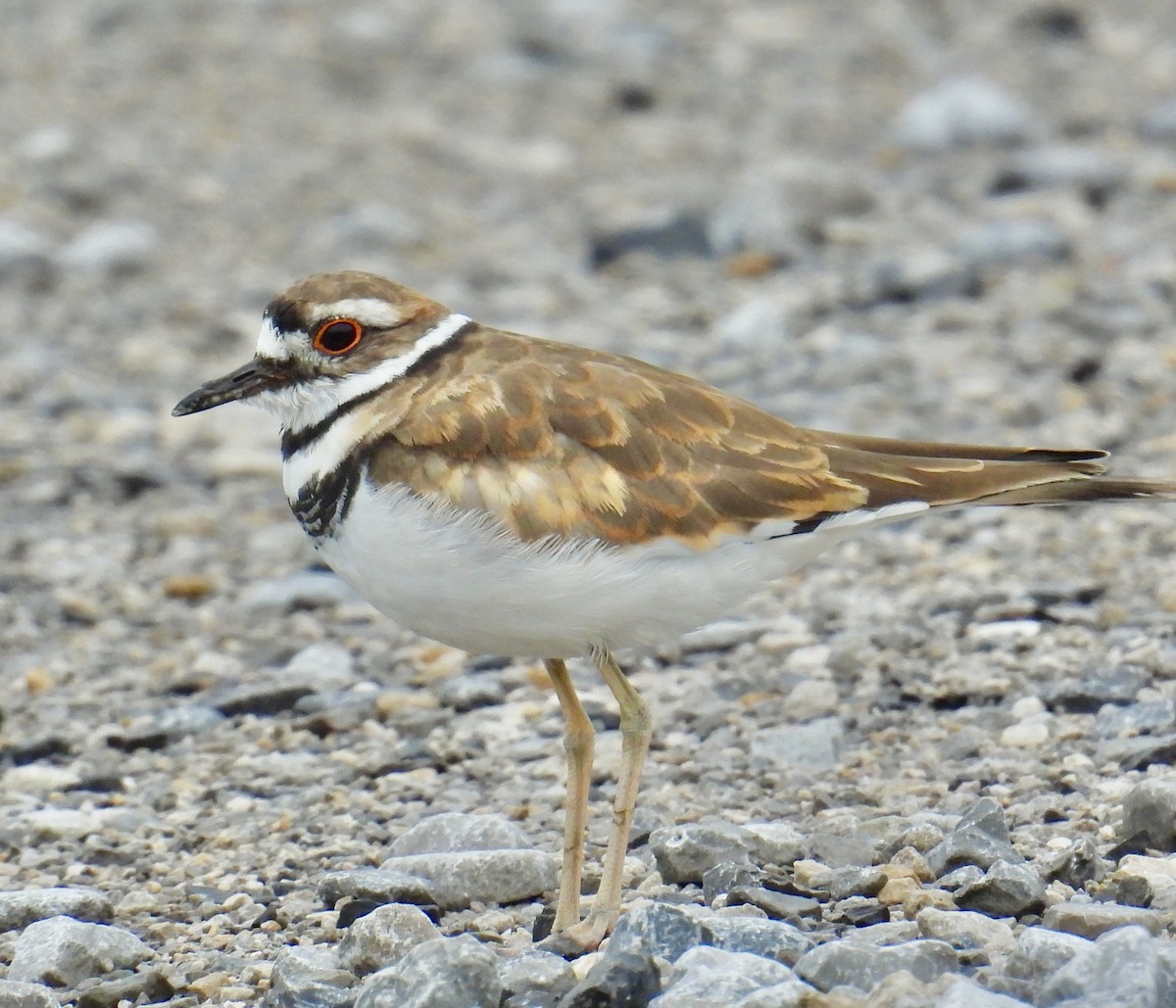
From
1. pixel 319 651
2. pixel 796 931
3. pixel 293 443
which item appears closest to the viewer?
pixel 796 931

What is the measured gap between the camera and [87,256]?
999 centimetres

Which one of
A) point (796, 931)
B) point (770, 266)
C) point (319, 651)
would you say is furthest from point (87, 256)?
point (796, 931)

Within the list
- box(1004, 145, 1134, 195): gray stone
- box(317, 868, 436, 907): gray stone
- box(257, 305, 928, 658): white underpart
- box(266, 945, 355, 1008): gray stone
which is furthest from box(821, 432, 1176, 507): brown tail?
box(1004, 145, 1134, 195): gray stone

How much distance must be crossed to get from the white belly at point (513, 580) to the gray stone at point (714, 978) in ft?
2.65

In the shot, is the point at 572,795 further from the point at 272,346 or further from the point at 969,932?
the point at 272,346

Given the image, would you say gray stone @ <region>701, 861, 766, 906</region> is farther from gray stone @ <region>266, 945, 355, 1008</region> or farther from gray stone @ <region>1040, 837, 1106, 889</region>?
gray stone @ <region>266, 945, 355, 1008</region>

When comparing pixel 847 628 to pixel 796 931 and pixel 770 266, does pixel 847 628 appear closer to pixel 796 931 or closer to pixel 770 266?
pixel 796 931

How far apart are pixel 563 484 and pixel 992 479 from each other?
1.07 meters

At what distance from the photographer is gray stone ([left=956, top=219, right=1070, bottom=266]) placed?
9.62 metres

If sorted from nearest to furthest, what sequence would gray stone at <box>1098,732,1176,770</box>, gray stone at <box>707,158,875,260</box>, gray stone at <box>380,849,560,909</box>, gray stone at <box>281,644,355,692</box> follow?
1. gray stone at <box>380,849,560,909</box>
2. gray stone at <box>1098,732,1176,770</box>
3. gray stone at <box>281,644,355,692</box>
4. gray stone at <box>707,158,875,260</box>

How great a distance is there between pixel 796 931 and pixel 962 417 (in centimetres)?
442

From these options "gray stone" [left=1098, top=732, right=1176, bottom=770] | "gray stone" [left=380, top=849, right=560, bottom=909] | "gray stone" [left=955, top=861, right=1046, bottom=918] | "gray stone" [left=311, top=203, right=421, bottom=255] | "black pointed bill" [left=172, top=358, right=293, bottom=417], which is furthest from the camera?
"gray stone" [left=311, top=203, right=421, bottom=255]

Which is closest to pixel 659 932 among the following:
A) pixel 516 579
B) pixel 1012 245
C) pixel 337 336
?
pixel 516 579

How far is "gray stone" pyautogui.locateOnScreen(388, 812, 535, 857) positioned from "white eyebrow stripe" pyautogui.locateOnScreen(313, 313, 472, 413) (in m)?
1.07
